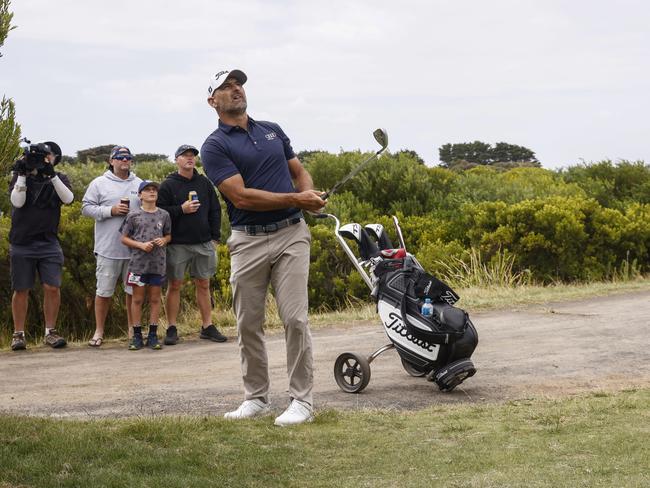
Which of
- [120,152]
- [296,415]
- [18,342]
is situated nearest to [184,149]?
[120,152]

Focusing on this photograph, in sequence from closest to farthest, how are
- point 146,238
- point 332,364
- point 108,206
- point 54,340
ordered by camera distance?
point 332,364 → point 146,238 → point 108,206 → point 54,340

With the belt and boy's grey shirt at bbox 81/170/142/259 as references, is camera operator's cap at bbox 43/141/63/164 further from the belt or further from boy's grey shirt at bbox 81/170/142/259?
the belt

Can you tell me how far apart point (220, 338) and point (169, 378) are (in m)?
2.39

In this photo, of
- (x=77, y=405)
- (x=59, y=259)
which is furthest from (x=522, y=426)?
(x=59, y=259)

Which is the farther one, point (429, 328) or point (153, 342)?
point (153, 342)

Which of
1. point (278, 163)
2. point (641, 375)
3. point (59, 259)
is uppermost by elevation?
point (278, 163)

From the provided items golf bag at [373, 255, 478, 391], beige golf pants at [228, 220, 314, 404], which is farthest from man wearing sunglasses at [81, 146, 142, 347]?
beige golf pants at [228, 220, 314, 404]

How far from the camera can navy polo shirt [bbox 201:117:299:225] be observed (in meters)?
7.26

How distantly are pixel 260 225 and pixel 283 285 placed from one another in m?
0.46

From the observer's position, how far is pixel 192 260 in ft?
39.5

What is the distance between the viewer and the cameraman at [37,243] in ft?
37.8

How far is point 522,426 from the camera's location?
7.10 meters

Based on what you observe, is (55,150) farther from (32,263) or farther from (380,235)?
(380,235)

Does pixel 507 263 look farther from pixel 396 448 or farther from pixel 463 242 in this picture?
pixel 396 448
